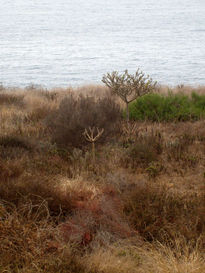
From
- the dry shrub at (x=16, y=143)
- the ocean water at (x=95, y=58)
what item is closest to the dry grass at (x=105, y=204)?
the dry shrub at (x=16, y=143)

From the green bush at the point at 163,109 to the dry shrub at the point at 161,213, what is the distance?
5.02m

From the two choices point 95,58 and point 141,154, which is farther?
point 95,58

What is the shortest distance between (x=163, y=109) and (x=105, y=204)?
588 cm

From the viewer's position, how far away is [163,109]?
10383 millimetres

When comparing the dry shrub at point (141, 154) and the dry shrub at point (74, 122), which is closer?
the dry shrub at point (141, 154)

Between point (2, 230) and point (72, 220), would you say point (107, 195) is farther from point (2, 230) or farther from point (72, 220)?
point (2, 230)

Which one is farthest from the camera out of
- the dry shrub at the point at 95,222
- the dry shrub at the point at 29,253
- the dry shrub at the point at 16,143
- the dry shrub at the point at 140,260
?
the dry shrub at the point at 16,143

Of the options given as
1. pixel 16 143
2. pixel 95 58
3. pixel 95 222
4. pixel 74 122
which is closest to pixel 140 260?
pixel 95 222

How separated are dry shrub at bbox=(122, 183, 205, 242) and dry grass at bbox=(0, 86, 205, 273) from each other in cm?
1

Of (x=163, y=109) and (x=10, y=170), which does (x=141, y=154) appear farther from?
(x=163, y=109)

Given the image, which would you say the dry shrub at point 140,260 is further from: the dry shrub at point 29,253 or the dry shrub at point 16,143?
the dry shrub at point 16,143

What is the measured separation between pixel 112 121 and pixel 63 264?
6060 millimetres

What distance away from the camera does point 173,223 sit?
4.58 meters

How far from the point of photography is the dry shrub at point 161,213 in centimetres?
448
